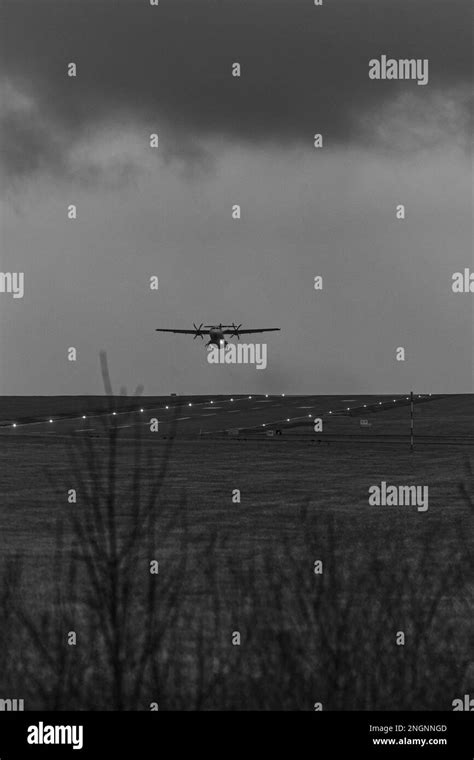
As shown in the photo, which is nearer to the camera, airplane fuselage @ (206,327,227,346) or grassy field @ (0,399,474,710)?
grassy field @ (0,399,474,710)

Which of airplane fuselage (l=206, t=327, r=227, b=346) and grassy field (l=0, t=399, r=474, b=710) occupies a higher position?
airplane fuselage (l=206, t=327, r=227, b=346)

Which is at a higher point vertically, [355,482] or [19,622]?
[355,482]

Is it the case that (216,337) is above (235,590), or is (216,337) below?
above

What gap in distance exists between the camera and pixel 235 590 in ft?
68.5

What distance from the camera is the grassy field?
1391cm

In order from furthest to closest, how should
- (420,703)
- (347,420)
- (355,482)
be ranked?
(347,420), (355,482), (420,703)

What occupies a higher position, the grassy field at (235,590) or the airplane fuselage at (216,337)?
the airplane fuselage at (216,337)

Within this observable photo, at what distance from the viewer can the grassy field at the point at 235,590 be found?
13.9 meters

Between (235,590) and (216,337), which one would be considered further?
(216,337)

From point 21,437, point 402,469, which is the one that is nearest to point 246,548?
point 402,469

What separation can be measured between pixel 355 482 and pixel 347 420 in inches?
2009

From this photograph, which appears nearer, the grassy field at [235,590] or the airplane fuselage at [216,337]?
the grassy field at [235,590]
